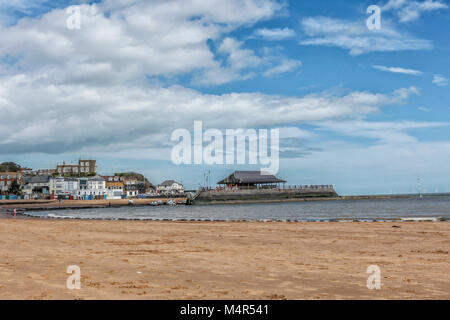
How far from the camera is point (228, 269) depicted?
1202 cm

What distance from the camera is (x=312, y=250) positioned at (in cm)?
1666

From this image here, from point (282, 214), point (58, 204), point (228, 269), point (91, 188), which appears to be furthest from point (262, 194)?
point (228, 269)

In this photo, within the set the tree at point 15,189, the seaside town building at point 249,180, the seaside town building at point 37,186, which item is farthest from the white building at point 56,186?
the seaside town building at point 249,180

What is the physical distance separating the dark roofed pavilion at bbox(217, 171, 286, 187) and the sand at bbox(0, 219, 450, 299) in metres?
119

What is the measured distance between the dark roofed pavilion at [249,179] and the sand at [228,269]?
391 feet

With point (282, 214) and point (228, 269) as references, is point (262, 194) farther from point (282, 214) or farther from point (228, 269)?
point (228, 269)

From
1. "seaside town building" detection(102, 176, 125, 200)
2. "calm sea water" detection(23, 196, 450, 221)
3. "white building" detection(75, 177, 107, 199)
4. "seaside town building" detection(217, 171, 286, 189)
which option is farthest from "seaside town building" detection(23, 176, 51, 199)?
"calm sea water" detection(23, 196, 450, 221)

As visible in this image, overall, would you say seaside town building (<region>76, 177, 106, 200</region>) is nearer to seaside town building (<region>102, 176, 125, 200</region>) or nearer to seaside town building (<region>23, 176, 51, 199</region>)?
seaside town building (<region>102, 176, 125, 200</region>)

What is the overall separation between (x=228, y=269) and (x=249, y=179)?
421 ft

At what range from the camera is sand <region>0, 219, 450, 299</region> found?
899 cm

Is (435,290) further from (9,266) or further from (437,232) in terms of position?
(437,232)

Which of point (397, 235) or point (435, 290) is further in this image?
point (397, 235)

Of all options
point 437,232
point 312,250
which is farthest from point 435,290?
point 437,232
